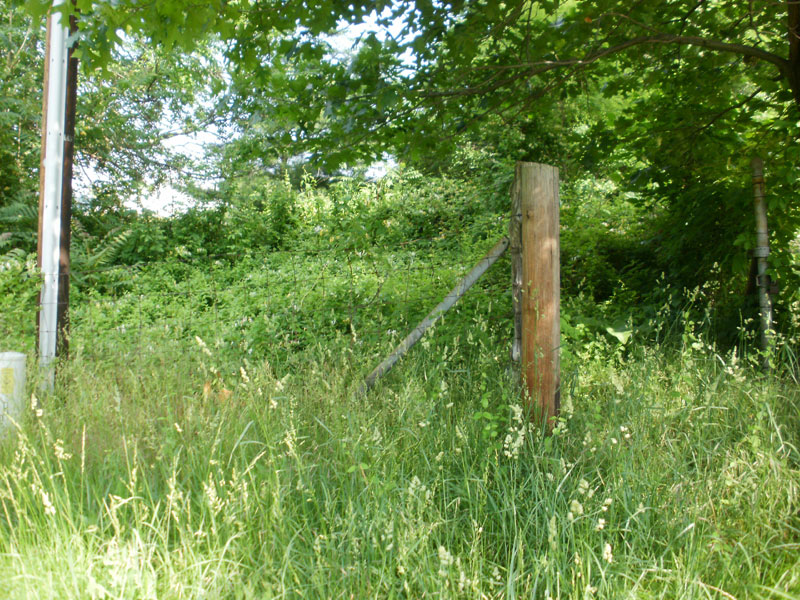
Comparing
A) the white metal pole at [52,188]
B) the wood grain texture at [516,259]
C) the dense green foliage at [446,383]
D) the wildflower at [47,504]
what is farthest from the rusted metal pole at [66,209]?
the wood grain texture at [516,259]

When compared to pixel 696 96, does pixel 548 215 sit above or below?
below

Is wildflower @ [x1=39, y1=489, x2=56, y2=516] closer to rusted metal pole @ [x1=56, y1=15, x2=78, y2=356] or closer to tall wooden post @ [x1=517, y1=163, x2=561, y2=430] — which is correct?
tall wooden post @ [x1=517, y1=163, x2=561, y2=430]

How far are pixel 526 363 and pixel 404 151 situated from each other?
96.3 inches

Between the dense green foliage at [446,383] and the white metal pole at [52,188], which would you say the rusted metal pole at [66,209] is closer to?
the white metal pole at [52,188]

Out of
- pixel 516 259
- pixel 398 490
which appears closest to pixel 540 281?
pixel 516 259

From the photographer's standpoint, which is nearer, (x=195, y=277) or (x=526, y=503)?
(x=526, y=503)

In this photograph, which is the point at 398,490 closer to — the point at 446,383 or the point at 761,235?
the point at 446,383

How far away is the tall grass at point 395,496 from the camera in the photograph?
191cm

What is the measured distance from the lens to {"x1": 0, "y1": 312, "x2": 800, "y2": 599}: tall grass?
1912mm

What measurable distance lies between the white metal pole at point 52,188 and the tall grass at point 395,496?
1430 millimetres

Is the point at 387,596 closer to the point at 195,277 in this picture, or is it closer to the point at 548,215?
the point at 548,215

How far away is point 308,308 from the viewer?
17.4ft

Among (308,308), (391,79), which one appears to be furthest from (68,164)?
(391,79)

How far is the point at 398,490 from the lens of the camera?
2.34m
